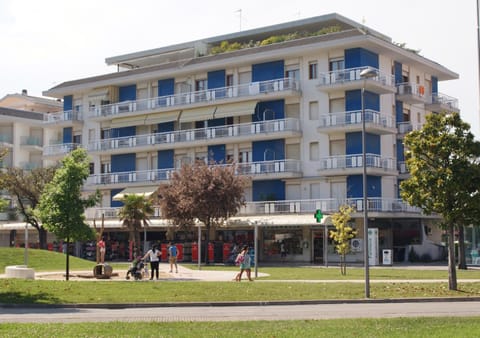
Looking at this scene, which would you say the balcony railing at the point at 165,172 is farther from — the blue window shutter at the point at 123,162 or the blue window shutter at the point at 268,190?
the blue window shutter at the point at 268,190

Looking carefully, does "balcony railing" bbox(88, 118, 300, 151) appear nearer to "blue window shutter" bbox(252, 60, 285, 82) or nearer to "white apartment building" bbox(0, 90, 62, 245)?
"blue window shutter" bbox(252, 60, 285, 82)

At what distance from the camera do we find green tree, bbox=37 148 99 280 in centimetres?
3338

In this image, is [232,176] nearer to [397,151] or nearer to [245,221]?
[245,221]

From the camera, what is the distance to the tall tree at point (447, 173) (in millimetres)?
27188

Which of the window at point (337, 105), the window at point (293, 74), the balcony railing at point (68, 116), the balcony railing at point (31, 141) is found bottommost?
the window at point (337, 105)

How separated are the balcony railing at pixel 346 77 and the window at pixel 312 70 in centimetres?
116

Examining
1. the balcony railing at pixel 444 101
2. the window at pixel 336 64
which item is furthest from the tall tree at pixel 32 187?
the balcony railing at pixel 444 101

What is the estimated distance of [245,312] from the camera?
21219 mm

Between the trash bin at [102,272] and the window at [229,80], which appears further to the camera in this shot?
the window at [229,80]

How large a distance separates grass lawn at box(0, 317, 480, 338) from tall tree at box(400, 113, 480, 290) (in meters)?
9.93

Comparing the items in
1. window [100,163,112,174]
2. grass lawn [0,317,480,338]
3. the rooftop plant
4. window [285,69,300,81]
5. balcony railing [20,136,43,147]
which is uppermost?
the rooftop plant

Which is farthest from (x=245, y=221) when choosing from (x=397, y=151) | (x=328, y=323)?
(x=328, y=323)

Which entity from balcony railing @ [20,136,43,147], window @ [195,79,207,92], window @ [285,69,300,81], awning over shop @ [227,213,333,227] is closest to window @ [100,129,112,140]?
window @ [195,79,207,92]

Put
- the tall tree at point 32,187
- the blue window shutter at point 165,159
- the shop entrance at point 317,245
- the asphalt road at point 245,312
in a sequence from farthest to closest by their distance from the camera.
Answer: the blue window shutter at point 165,159, the tall tree at point 32,187, the shop entrance at point 317,245, the asphalt road at point 245,312
